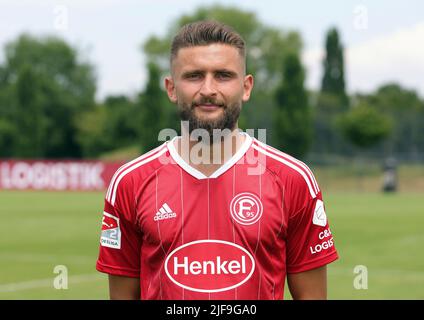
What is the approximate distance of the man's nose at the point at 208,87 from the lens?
12.2ft

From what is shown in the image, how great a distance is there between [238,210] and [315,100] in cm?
7315

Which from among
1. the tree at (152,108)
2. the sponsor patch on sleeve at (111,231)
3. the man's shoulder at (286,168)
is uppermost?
the tree at (152,108)

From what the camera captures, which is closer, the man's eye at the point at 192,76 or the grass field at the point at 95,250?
the man's eye at the point at 192,76

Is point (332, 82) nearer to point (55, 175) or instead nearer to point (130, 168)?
point (55, 175)

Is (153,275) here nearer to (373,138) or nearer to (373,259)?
(373,259)

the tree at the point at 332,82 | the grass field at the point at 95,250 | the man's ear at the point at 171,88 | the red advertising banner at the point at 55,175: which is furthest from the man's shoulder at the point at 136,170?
the tree at the point at 332,82

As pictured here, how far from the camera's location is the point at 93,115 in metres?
77.9

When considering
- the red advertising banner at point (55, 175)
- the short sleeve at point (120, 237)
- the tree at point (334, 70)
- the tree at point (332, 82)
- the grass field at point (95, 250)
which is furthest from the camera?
the tree at point (334, 70)

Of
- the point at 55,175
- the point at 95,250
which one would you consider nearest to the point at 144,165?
the point at 95,250

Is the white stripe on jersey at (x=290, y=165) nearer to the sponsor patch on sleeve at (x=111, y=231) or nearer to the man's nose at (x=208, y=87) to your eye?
the man's nose at (x=208, y=87)

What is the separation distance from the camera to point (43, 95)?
80562mm

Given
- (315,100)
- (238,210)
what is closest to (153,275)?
(238,210)

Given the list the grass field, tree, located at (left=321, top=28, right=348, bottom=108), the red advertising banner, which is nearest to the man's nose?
the grass field

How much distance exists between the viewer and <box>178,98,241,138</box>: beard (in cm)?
374
